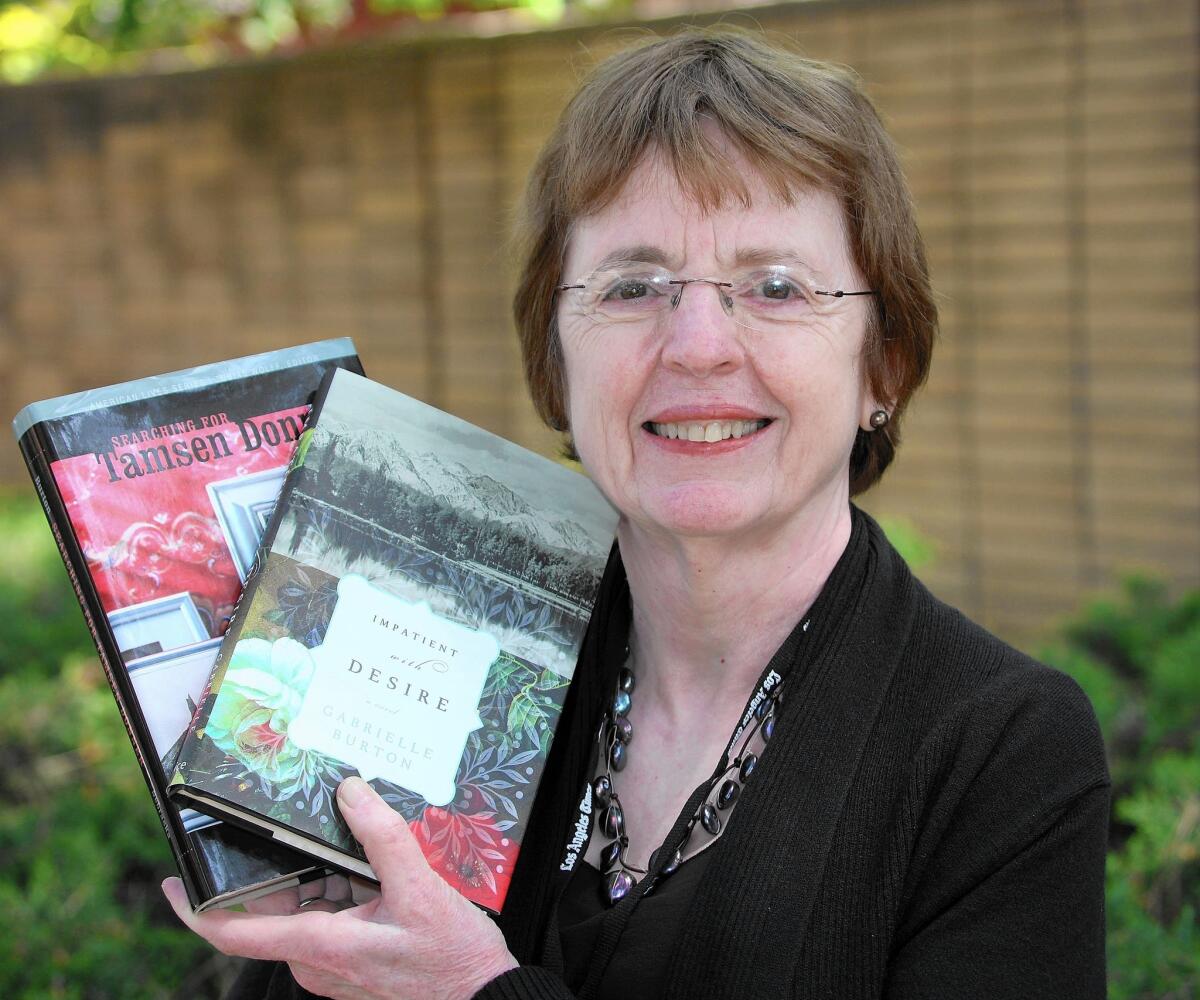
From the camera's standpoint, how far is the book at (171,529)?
1451 millimetres

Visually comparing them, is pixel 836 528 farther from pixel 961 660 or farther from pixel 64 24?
pixel 64 24

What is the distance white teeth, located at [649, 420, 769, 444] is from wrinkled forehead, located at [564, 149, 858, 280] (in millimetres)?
204

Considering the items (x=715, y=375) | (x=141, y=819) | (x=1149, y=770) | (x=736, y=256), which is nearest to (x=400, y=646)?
(x=715, y=375)

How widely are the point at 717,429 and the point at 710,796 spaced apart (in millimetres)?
489

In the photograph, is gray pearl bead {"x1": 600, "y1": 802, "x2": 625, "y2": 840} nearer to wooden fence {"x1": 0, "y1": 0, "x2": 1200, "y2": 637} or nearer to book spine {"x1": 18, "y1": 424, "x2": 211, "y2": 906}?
book spine {"x1": 18, "y1": 424, "x2": 211, "y2": 906}

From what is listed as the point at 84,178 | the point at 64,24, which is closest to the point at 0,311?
the point at 84,178

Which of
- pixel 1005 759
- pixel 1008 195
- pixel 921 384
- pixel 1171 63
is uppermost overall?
pixel 1171 63

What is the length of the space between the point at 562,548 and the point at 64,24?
22.2 ft

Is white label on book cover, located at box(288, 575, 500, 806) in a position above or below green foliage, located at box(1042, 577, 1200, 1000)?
above

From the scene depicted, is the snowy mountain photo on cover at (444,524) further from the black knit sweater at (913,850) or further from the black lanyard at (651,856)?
the black knit sweater at (913,850)

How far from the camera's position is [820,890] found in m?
1.47

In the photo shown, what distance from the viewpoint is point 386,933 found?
1439 mm

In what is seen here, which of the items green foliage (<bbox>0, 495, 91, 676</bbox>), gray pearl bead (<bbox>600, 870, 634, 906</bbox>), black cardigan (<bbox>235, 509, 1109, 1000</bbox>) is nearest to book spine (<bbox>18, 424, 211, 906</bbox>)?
black cardigan (<bbox>235, 509, 1109, 1000</bbox>)

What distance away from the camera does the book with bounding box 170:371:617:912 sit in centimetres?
143
